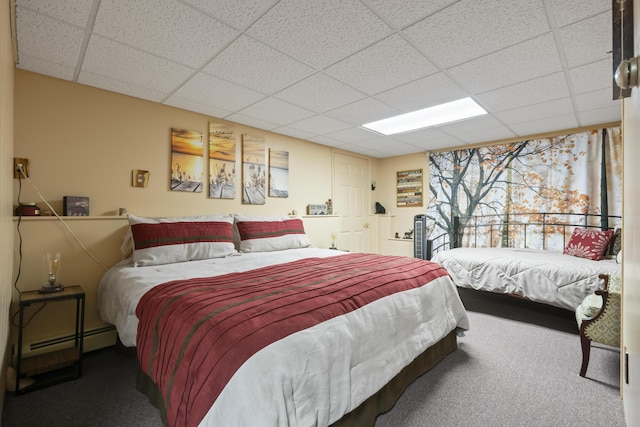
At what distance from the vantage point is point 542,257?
129 inches

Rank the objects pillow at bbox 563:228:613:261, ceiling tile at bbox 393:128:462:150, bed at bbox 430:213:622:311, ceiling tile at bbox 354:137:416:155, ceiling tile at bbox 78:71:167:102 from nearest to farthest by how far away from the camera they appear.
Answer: ceiling tile at bbox 78:71:167:102
bed at bbox 430:213:622:311
pillow at bbox 563:228:613:261
ceiling tile at bbox 393:128:462:150
ceiling tile at bbox 354:137:416:155

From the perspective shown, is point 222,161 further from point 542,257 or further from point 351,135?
point 542,257

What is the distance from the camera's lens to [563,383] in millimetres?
2020

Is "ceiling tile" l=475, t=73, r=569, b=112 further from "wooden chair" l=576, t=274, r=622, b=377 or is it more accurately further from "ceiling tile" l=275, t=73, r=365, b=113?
"wooden chair" l=576, t=274, r=622, b=377

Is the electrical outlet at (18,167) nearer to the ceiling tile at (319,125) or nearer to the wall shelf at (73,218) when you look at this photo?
the wall shelf at (73,218)

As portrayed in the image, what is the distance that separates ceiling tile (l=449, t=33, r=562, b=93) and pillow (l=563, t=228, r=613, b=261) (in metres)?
2.14

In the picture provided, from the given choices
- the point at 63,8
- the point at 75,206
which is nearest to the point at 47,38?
the point at 63,8

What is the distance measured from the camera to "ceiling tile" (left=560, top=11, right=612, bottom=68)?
1.70 metres

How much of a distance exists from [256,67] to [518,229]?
13.6 feet

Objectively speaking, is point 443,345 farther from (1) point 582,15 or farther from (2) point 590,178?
(2) point 590,178

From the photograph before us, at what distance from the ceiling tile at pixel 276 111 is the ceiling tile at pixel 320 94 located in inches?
4.8

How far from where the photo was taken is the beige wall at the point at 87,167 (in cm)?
233

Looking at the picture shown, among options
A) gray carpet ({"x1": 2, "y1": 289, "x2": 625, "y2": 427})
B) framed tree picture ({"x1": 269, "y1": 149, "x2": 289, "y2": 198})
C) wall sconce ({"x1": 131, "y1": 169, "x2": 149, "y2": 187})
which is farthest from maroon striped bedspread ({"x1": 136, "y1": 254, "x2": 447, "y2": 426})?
framed tree picture ({"x1": 269, "y1": 149, "x2": 289, "y2": 198})

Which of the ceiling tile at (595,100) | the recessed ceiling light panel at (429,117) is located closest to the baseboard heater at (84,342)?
the recessed ceiling light panel at (429,117)
